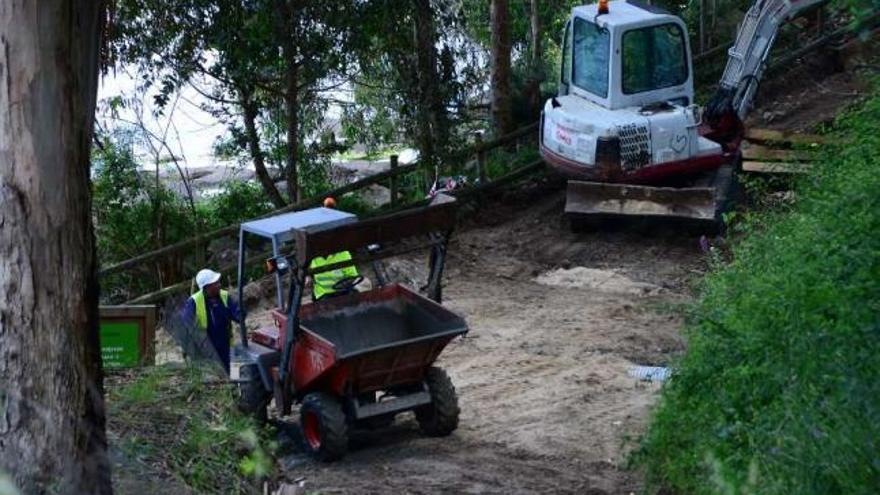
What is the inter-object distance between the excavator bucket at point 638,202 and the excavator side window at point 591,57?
1523 millimetres

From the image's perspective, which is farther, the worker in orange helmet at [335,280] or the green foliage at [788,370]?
the worker in orange helmet at [335,280]

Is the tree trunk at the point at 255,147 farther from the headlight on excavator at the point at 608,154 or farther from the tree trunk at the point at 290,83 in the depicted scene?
the headlight on excavator at the point at 608,154

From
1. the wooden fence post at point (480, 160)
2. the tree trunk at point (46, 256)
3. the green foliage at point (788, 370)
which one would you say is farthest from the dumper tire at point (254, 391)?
the wooden fence post at point (480, 160)

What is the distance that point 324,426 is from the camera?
12305 mm

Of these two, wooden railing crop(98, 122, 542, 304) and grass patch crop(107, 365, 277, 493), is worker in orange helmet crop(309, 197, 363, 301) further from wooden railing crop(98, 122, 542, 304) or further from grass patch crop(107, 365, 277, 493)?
wooden railing crop(98, 122, 542, 304)

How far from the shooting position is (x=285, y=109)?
69.4 feet

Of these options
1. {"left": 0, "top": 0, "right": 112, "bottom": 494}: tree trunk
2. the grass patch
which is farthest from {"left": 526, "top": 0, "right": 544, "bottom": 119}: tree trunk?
{"left": 0, "top": 0, "right": 112, "bottom": 494}: tree trunk

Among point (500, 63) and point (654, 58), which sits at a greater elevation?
point (654, 58)

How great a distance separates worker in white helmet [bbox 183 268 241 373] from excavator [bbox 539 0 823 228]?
7.11m

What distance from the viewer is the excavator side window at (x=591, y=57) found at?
67.2 ft

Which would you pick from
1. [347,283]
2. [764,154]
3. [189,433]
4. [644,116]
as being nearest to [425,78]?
[644,116]

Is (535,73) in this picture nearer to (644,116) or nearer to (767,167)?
(644,116)

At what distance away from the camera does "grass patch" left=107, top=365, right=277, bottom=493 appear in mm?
7492

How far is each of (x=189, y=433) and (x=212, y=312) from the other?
19.5 ft
